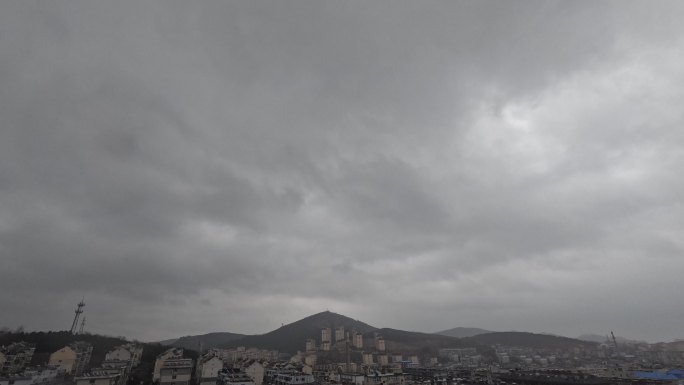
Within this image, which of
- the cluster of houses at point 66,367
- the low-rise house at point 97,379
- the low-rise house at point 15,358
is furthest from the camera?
the low-rise house at point 15,358

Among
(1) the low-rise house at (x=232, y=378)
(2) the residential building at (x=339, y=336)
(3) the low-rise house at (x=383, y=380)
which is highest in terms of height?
(2) the residential building at (x=339, y=336)

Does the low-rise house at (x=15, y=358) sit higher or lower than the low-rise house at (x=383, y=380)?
higher

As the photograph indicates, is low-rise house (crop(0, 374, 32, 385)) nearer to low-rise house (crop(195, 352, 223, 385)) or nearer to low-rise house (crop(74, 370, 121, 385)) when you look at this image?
low-rise house (crop(74, 370, 121, 385))

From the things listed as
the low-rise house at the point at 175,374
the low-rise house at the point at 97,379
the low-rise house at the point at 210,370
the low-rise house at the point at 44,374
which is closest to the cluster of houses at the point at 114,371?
the low-rise house at the point at 97,379

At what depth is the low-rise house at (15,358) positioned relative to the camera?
5706 cm

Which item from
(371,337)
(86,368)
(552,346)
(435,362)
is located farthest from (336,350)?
(552,346)

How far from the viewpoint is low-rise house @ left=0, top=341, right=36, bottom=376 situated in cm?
5706

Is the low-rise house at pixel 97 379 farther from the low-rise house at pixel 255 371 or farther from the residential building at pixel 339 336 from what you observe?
the residential building at pixel 339 336

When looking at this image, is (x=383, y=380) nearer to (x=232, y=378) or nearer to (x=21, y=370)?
(x=232, y=378)

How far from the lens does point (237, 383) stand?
48375 millimetres

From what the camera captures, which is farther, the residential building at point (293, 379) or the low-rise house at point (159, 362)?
the low-rise house at point (159, 362)

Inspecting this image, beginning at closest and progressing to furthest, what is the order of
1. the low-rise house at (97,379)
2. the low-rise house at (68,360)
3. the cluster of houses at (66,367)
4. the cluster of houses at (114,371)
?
1. the low-rise house at (97,379)
2. the cluster of houses at (114,371)
3. the cluster of houses at (66,367)
4. the low-rise house at (68,360)

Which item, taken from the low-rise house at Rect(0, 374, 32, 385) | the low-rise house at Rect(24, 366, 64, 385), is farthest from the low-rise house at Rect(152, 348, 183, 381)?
the low-rise house at Rect(0, 374, 32, 385)

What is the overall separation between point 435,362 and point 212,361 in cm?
11265
